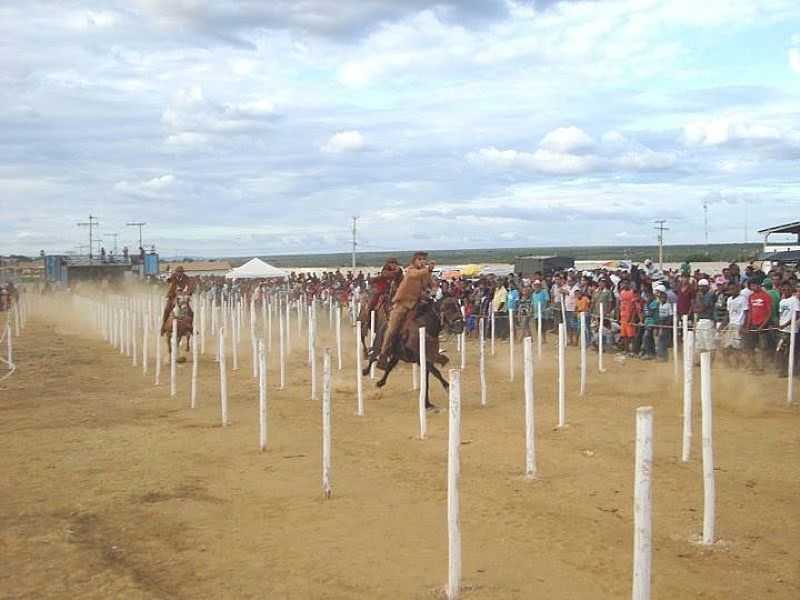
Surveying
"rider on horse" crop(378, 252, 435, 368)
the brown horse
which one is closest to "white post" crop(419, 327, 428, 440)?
"rider on horse" crop(378, 252, 435, 368)

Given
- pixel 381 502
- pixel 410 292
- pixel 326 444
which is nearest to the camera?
pixel 381 502

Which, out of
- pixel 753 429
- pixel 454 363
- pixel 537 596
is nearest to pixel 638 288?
pixel 454 363

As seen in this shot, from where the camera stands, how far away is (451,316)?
1588cm

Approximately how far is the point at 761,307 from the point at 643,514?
1291 centimetres

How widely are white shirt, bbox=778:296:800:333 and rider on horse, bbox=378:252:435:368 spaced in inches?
262

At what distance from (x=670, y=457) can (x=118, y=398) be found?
36.6 feet

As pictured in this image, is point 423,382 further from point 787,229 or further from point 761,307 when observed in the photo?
point 787,229

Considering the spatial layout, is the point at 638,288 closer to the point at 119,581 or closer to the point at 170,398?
the point at 170,398

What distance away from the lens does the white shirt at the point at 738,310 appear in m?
17.5

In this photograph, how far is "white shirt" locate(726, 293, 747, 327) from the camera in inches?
687

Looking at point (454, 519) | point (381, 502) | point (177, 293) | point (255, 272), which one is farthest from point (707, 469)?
point (255, 272)

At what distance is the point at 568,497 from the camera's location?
8938 millimetres

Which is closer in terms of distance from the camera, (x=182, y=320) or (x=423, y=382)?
(x=423, y=382)

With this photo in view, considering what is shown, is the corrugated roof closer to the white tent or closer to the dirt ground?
the dirt ground
